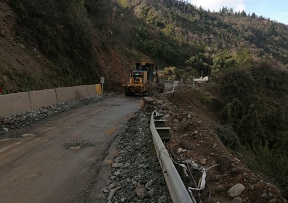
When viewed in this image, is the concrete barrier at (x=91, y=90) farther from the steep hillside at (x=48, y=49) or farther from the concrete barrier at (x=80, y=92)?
the steep hillside at (x=48, y=49)

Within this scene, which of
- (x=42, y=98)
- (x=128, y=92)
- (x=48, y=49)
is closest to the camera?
(x=42, y=98)

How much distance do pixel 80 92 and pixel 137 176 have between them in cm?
1736

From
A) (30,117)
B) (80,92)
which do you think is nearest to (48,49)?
(80,92)

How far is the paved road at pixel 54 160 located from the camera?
20.5 ft

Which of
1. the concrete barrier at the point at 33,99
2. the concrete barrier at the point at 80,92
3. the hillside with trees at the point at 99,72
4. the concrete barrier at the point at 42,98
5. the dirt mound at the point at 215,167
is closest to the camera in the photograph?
the dirt mound at the point at 215,167

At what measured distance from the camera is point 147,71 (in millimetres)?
30250

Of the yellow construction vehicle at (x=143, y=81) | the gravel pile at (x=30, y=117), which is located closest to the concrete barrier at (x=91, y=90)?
the yellow construction vehicle at (x=143, y=81)

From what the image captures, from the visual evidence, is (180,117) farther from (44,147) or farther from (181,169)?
(181,169)

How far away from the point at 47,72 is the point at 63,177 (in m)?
16.5

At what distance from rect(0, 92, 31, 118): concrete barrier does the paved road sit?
1.67 meters

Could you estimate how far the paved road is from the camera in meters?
6.23

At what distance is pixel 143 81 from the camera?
28781mm

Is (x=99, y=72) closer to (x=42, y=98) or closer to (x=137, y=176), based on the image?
(x=42, y=98)

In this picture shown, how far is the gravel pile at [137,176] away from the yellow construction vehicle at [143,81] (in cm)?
1823
